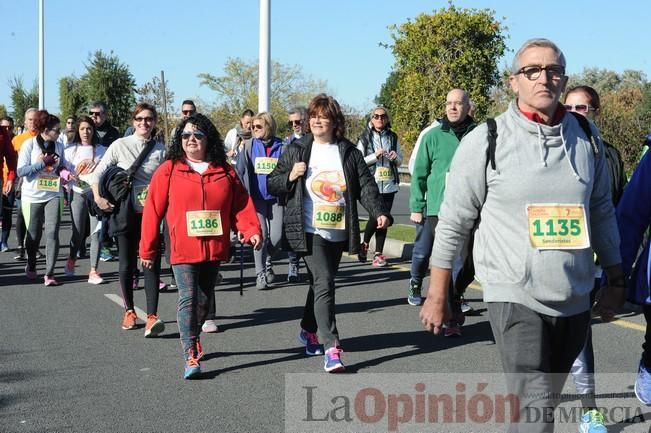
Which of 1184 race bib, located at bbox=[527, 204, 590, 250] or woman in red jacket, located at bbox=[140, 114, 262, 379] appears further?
woman in red jacket, located at bbox=[140, 114, 262, 379]

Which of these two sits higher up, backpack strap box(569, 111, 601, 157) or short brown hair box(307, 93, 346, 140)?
short brown hair box(307, 93, 346, 140)

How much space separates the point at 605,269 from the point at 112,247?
10184 millimetres

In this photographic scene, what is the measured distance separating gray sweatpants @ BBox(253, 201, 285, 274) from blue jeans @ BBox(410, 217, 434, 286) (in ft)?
6.18

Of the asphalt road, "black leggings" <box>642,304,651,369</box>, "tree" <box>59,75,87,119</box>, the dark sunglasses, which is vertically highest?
"tree" <box>59,75,87,119</box>

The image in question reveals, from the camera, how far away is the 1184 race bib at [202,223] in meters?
6.29

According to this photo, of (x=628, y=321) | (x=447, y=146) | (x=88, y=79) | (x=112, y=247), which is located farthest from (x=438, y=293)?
(x=88, y=79)

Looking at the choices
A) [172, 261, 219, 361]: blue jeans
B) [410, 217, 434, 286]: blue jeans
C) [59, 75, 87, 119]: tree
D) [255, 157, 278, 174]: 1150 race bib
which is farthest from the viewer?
[59, 75, 87, 119]: tree

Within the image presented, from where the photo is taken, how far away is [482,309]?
880 centimetres

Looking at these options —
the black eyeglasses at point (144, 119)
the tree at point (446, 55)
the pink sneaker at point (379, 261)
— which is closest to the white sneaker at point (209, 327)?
the black eyeglasses at point (144, 119)

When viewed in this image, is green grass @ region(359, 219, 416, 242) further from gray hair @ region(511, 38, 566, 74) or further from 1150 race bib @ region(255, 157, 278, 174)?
gray hair @ region(511, 38, 566, 74)

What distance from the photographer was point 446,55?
3198 cm

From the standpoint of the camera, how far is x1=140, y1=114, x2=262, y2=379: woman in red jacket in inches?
247

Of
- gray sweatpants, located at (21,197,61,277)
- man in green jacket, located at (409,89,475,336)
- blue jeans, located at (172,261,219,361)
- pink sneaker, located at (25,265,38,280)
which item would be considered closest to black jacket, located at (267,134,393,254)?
blue jeans, located at (172,261,219,361)

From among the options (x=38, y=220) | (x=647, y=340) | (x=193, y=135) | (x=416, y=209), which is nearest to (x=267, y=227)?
(x=416, y=209)
